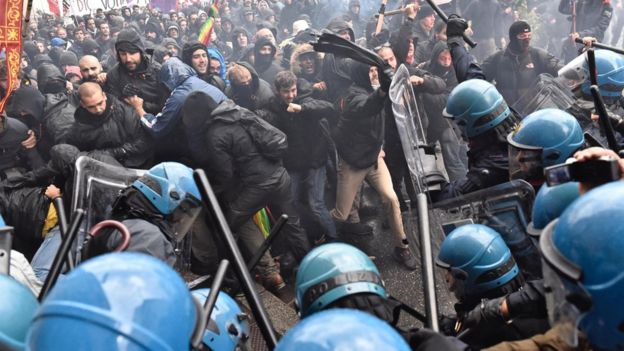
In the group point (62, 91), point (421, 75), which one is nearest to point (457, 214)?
point (421, 75)

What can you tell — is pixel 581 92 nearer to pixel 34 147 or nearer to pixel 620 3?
pixel 34 147

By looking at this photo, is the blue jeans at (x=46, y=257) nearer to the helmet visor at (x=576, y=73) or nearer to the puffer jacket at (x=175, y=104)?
the puffer jacket at (x=175, y=104)

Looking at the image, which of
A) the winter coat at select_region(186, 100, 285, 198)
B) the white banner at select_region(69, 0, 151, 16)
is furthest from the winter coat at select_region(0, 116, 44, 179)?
the white banner at select_region(69, 0, 151, 16)

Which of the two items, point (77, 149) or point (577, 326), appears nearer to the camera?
point (577, 326)

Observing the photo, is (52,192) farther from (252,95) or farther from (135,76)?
(252,95)

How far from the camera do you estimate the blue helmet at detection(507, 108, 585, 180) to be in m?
3.12

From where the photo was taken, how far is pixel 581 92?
13.7 feet

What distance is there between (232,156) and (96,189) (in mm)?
1454

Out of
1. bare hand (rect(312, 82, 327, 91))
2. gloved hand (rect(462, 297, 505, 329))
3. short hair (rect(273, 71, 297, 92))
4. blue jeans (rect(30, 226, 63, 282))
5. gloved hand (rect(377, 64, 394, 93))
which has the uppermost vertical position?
gloved hand (rect(377, 64, 394, 93))

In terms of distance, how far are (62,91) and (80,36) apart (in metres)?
4.51

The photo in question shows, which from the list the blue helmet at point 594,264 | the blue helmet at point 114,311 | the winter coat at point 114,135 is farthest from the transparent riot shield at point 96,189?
the blue helmet at point 594,264

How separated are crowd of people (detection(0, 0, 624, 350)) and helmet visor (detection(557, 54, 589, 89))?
0.01m

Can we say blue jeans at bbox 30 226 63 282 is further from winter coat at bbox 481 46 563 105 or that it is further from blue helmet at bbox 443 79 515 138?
winter coat at bbox 481 46 563 105

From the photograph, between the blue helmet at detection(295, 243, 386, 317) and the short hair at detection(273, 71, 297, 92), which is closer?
the blue helmet at detection(295, 243, 386, 317)
